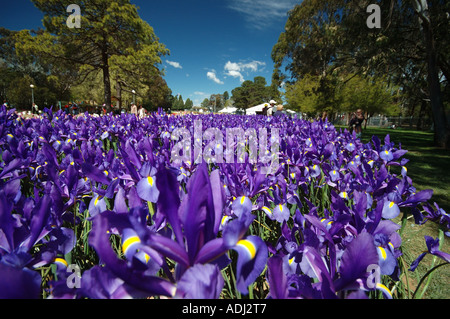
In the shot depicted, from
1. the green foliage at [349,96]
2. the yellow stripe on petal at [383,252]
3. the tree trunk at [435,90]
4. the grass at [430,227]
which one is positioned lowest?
the grass at [430,227]

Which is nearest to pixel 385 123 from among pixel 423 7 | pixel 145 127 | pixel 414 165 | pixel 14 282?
pixel 423 7

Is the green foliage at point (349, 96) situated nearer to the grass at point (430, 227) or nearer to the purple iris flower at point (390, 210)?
the grass at point (430, 227)

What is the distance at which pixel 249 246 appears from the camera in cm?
70

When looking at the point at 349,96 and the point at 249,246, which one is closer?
the point at 249,246

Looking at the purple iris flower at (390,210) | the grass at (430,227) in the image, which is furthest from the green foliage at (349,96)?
the purple iris flower at (390,210)

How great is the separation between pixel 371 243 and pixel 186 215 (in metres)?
0.58

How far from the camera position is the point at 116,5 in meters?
18.6

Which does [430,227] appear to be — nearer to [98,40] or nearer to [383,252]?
[383,252]

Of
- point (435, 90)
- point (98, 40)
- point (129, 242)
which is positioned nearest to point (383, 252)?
point (129, 242)

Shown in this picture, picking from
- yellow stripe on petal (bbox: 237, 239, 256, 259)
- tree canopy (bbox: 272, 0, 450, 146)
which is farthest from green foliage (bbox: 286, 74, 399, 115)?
yellow stripe on petal (bbox: 237, 239, 256, 259)

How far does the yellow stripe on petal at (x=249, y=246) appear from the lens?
678 mm

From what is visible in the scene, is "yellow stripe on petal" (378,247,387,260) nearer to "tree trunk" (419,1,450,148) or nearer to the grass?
the grass

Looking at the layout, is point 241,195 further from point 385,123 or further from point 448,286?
point 385,123

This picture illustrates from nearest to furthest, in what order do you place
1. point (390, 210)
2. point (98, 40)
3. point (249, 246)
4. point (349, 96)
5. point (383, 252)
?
point (249, 246) < point (383, 252) < point (390, 210) < point (98, 40) < point (349, 96)
